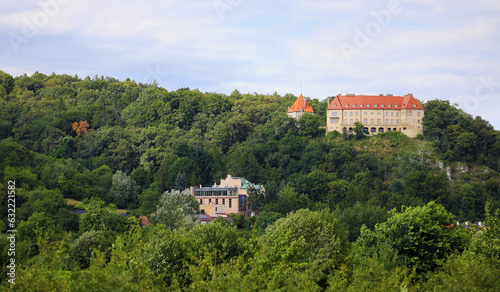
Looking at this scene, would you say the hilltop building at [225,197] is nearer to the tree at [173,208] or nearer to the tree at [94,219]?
the tree at [173,208]

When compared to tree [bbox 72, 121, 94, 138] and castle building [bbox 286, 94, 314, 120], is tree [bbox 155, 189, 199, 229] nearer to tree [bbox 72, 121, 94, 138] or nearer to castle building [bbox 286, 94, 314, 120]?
castle building [bbox 286, 94, 314, 120]

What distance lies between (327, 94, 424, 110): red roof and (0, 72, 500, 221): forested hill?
3.68 m

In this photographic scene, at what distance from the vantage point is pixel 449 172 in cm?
9769

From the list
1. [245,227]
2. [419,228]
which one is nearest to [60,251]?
[419,228]

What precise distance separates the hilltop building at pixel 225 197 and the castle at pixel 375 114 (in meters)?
22.1

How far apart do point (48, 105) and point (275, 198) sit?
5426cm

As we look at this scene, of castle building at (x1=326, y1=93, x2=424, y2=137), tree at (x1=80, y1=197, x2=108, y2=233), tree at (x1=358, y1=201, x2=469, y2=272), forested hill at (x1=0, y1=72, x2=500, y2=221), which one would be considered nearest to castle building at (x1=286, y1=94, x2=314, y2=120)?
forested hill at (x1=0, y1=72, x2=500, y2=221)

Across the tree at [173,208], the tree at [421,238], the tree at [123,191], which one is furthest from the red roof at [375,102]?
the tree at [421,238]

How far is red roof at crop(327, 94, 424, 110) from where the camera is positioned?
10150 cm

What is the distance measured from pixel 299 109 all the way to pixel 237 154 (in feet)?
53.6

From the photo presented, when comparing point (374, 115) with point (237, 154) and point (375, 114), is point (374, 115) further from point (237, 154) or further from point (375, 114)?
point (237, 154)

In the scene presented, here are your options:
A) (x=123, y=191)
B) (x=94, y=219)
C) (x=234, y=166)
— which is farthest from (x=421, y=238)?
(x=234, y=166)

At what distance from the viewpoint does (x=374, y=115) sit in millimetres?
102500

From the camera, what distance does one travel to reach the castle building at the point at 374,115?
101375 mm
